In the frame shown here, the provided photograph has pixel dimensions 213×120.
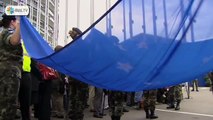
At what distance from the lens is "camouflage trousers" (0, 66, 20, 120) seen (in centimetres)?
459

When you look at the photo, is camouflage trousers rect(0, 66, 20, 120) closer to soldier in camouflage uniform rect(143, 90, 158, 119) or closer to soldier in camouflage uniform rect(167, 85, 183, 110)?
soldier in camouflage uniform rect(143, 90, 158, 119)

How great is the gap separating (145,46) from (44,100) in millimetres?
3048

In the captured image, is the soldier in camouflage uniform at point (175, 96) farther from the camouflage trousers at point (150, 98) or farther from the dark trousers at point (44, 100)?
the dark trousers at point (44, 100)

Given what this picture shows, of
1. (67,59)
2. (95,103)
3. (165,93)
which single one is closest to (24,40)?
(67,59)

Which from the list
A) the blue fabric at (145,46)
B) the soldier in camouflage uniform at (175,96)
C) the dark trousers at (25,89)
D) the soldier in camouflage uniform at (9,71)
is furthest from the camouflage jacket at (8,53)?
the soldier in camouflage uniform at (175,96)

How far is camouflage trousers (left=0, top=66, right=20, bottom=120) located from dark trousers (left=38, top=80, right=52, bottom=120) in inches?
82.5

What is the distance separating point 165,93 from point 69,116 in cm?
628

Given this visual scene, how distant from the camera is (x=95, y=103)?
8.88 metres

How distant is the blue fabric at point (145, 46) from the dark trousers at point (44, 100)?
2121 millimetres

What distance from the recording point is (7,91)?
4.60 meters

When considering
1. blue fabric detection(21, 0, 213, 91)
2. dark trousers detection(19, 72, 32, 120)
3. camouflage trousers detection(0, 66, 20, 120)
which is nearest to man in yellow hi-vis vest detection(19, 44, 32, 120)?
dark trousers detection(19, 72, 32, 120)

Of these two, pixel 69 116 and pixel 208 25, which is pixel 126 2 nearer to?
pixel 208 25

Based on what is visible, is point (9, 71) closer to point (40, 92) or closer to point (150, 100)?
point (40, 92)

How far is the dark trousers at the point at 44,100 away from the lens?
22.1 feet
